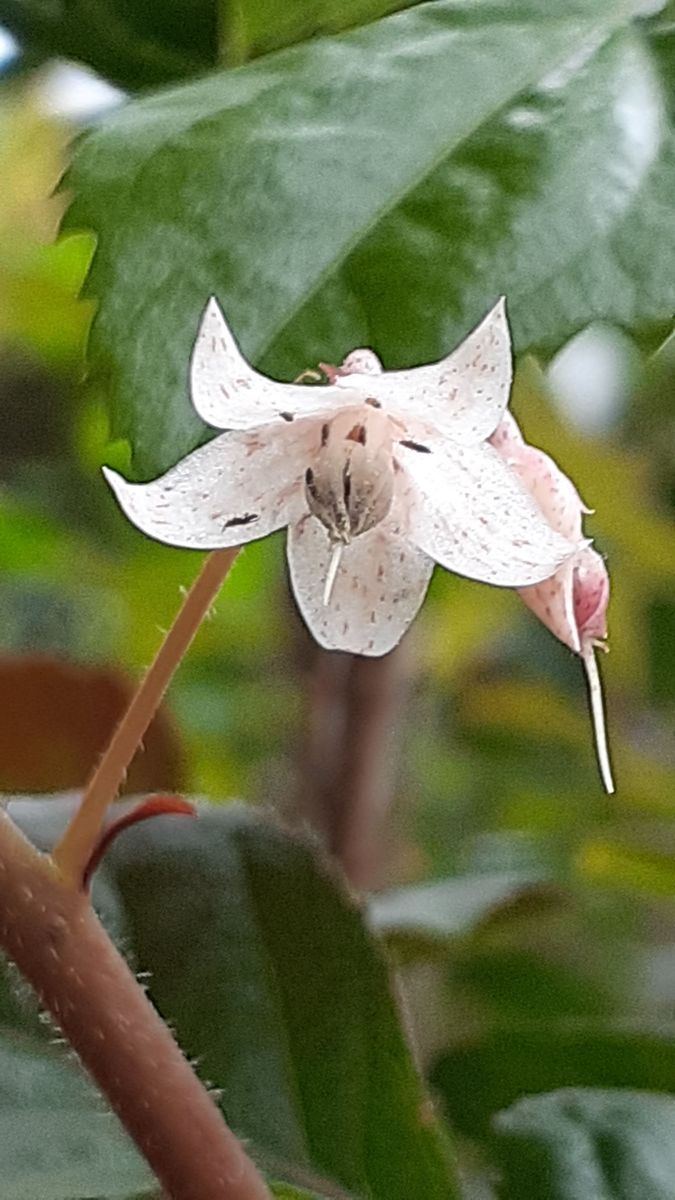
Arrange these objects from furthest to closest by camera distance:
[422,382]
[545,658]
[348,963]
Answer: [545,658], [348,963], [422,382]

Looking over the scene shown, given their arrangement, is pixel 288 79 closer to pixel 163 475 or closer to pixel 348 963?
pixel 163 475

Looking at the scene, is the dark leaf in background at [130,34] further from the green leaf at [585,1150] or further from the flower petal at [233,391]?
the green leaf at [585,1150]

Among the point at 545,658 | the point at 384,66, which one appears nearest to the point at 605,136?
the point at 384,66

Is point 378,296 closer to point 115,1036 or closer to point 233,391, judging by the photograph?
point 233,391

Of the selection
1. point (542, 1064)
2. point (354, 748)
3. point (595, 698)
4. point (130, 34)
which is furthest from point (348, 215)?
point (354, 748)

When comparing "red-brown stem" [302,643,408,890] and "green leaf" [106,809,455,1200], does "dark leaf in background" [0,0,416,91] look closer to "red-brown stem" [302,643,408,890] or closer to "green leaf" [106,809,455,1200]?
"green leaf" [106,809,455,1200]

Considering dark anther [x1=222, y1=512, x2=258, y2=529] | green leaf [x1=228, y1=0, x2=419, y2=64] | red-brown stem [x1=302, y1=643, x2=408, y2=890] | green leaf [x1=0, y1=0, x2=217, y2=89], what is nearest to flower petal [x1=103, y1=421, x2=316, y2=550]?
dark anther [x1=222, y1=512, x2=258, y2=529]
